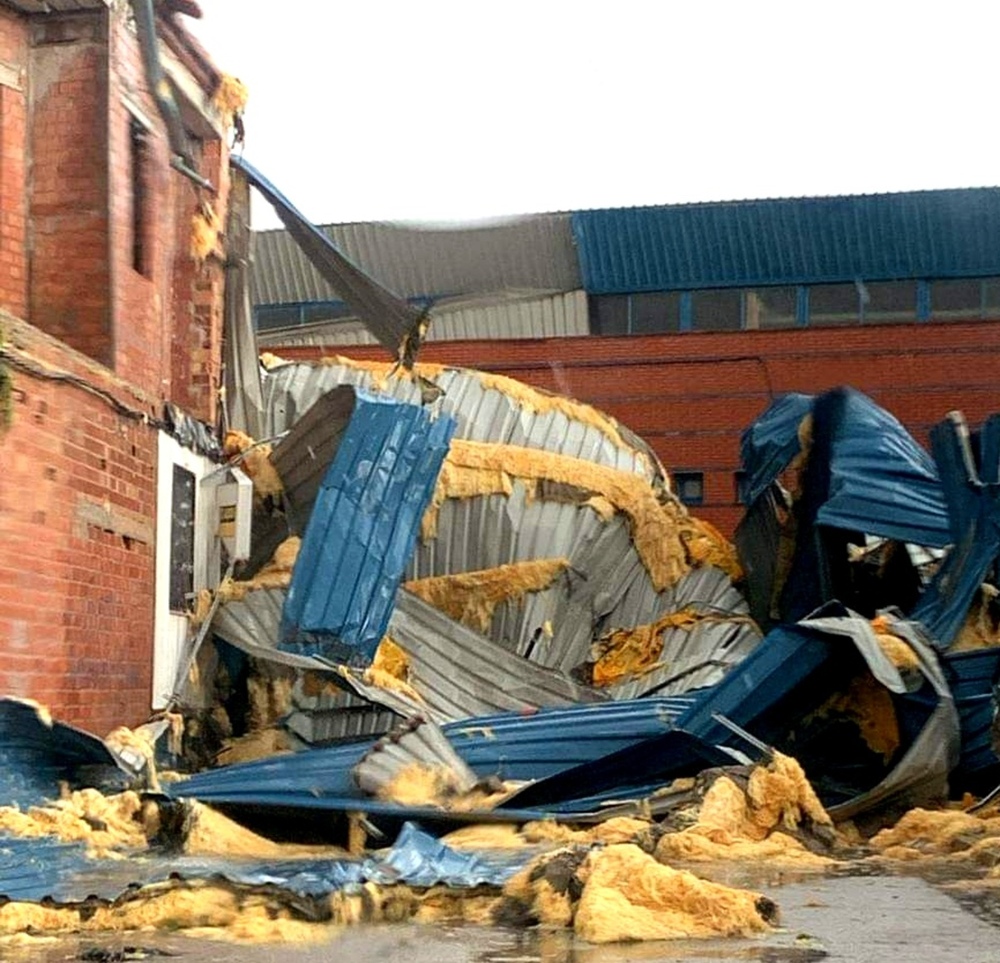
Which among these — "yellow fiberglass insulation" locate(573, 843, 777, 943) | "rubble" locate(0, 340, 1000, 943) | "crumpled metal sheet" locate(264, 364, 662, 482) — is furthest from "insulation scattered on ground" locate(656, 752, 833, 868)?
"crumpled metal sheet" locate(264, 364, 662, 482)

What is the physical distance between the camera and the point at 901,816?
9789 mm

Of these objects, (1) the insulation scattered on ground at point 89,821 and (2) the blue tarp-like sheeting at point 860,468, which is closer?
(1) the insulation scattered on ground at point 89,821

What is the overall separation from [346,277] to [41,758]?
5.61 metres

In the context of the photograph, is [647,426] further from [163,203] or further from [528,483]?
[163,203]

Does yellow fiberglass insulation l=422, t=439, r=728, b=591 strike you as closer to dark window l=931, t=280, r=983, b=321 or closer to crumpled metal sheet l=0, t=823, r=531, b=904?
crumpled metal sheet l=0, t=823, r=531, b=904

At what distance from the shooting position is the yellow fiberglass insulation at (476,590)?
1497 cm

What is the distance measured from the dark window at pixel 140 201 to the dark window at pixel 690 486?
16385mm

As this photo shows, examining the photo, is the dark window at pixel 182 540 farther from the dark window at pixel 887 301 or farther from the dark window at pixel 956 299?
the dark window at pixel 956 299

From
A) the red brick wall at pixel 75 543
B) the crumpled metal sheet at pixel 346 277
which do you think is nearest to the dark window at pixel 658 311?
the crumpled metal sheet at pixel 346 277

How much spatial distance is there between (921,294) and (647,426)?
5.20 metres

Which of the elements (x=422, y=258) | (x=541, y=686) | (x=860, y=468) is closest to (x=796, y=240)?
(x=422, y=258)

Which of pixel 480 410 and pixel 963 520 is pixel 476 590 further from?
pixel 963 520

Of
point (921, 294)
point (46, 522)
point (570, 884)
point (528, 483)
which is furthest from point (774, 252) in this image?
point (570, 884)

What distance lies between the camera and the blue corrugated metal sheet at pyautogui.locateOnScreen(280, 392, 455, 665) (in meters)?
11.4
